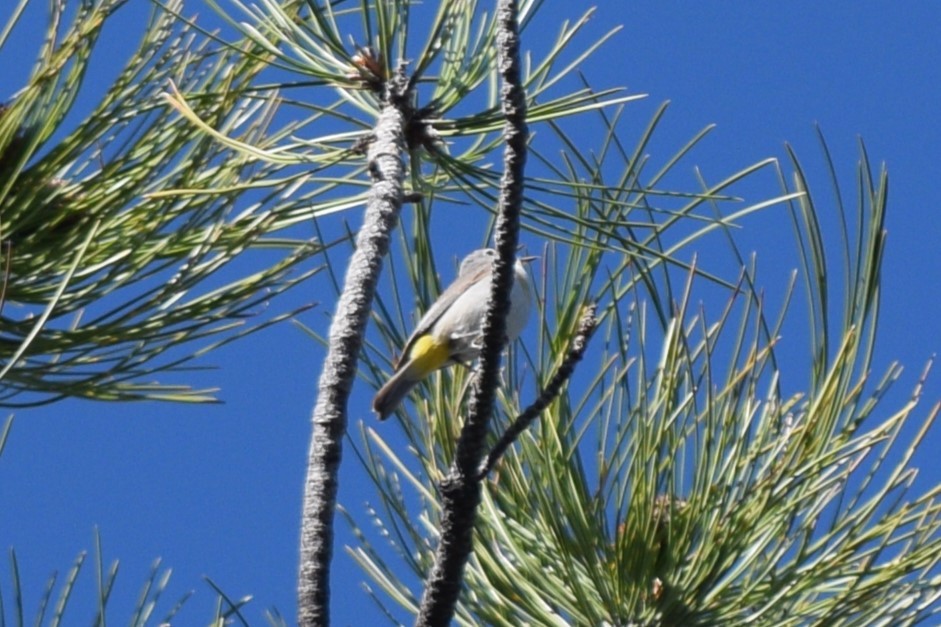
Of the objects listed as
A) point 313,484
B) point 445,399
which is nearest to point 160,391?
point 445,399

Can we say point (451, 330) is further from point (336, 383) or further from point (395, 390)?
point (336, 383)

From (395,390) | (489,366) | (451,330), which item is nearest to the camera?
(489,366)

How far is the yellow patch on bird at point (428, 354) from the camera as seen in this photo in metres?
2.33

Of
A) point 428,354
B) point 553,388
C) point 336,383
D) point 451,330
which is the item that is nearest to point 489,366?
point 553,388

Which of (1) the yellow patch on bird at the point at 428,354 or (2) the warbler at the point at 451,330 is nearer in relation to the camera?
(2) the warbler at the point at 451,330

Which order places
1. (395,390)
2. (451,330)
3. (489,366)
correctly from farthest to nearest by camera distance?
(451,330)
(395,390)
(489,366)

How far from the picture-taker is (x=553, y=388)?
156 centimetres

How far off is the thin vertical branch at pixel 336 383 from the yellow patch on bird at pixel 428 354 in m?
0.46

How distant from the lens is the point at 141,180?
209 centimetres

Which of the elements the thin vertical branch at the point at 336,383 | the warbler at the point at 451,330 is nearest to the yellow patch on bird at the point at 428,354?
the warbler at the point at 451,330

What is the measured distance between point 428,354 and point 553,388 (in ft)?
3.41

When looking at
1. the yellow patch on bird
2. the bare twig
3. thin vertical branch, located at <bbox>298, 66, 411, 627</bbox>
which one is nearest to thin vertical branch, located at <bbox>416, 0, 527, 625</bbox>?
the bare twig

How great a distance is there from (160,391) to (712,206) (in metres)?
0.98

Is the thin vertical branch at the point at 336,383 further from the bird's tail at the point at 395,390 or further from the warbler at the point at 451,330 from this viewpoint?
the bird's tail at the point at 395,390
